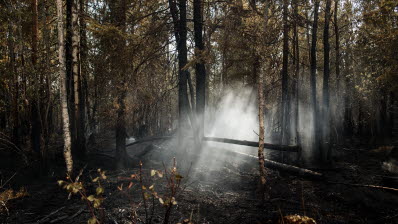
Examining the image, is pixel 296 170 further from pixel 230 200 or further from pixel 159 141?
pixel 159 141

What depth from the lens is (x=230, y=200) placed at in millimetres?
8047

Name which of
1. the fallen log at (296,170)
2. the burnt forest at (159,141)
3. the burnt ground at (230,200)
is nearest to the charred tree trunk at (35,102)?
the burnt forest at (159,141)

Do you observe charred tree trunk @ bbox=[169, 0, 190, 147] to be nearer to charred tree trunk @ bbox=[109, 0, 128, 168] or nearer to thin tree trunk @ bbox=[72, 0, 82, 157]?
charred tree trunk @ bbox=[109, 0, 128, 168]

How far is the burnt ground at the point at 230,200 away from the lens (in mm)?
6375

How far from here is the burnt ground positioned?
6.38 m

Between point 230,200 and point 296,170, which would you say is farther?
point 296,170

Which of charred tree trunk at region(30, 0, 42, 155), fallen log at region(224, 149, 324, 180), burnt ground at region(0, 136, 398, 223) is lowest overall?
burnt ground at region(0, 136, 398, 223)

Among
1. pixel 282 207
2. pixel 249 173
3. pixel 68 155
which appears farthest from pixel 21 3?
pixel 282 207

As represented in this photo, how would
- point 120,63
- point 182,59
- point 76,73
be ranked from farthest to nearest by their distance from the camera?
point 182,59 < point 120,63 < point 76,73

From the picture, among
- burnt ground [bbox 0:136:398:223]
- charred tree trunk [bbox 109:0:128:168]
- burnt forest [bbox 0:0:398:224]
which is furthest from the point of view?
charred tree trunk [bbox 109:0:128:168]

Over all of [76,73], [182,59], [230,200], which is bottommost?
[230,200]

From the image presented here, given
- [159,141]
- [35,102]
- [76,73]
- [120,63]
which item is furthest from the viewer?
[159,141]

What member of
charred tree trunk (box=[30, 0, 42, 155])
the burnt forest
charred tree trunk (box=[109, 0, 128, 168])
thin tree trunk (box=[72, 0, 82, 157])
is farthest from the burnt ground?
charred tree trunk (box=[109, 0, 128, 168])

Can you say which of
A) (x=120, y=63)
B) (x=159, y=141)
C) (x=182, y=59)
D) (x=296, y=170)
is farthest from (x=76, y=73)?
(x=296, y=170)
